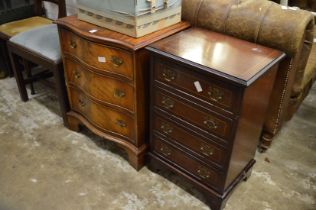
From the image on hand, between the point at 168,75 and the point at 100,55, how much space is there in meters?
0.39

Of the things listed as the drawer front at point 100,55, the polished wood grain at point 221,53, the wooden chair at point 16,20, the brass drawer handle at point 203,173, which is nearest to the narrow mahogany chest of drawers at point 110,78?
the drawer front at point 100,55

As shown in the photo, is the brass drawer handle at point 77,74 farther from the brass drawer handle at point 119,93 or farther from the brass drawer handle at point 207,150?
the brass drawer handle at point 207,150

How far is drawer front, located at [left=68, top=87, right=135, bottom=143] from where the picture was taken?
170 cm

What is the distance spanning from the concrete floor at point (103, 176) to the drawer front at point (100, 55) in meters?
0.60

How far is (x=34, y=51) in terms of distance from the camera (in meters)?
2.00

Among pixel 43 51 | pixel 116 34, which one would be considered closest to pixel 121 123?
pixel 116 34

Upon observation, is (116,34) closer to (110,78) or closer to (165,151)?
(110,78)

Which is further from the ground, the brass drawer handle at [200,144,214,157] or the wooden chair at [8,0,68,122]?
the wooden chair at [8,0,68,122]

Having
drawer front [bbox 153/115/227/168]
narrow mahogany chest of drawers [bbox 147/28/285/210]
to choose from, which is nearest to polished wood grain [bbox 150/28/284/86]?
narrow mahogany chest of drawers [bbox 147/28/285/210]

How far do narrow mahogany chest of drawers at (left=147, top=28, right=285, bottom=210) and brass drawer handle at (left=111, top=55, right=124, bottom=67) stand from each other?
17 cm

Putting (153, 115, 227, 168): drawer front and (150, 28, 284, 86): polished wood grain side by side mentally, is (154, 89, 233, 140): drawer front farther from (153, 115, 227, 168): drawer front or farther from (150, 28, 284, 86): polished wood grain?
(150, 28, 284, 86): polished wood grain

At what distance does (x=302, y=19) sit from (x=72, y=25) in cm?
114

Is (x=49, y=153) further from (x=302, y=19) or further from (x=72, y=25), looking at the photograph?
(x=302, y=19)

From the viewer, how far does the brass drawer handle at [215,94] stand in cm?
124
